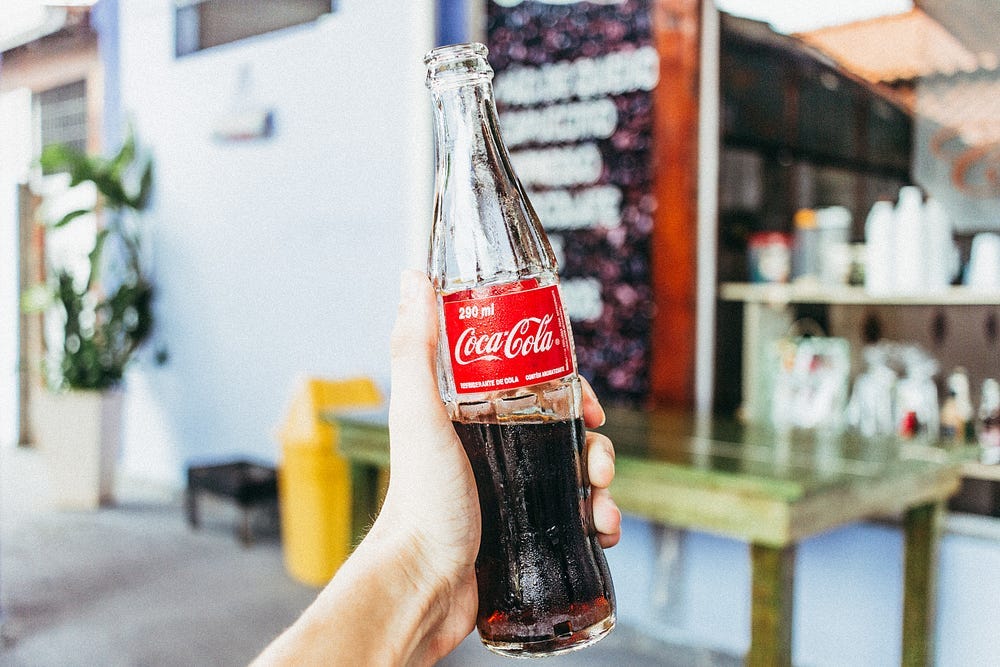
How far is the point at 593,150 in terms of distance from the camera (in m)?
3.29

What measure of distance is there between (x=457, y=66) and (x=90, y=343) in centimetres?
445

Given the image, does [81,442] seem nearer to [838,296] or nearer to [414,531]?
[838,296]

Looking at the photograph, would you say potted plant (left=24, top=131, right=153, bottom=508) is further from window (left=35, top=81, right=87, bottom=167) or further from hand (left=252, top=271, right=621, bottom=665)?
hand (left=252, top=271, right=621, bottom=665)

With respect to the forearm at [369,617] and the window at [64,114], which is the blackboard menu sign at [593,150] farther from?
the window at [64,114]

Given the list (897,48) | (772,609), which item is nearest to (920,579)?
(772,609)

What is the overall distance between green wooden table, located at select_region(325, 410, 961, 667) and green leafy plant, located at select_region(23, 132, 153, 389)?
8.54 ft

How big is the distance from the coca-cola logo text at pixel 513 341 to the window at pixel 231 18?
3528 millimetres

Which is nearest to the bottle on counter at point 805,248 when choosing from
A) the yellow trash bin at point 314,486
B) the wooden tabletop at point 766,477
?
the wooden tabletop at point 766,477

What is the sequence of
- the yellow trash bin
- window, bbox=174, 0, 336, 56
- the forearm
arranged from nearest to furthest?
the forearm, the yellow trash bin, window, bbox=174, 0, 336, 56

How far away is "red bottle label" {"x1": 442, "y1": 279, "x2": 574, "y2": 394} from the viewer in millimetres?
946

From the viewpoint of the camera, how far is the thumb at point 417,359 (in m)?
A: 0.95

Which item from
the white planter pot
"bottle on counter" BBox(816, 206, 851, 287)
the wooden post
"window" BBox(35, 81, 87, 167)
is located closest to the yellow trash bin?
the wooden post

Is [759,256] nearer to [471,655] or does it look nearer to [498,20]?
[498,20]

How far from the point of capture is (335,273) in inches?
166
